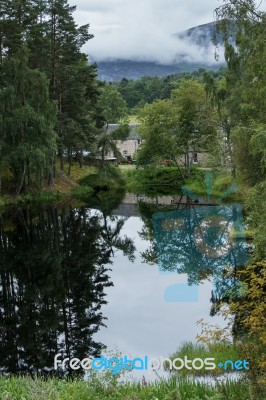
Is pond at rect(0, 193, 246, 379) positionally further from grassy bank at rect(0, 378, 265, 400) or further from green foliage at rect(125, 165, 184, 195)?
green foliage at rect(125, 165, 184, 195)

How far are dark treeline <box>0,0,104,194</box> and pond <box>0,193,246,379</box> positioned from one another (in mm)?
4750

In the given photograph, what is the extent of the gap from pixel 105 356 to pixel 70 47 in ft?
109

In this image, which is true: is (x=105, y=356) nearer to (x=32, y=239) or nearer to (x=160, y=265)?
(x=160, y=265)

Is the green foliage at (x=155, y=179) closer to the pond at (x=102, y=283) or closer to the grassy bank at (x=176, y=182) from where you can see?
the grassy bank at (x=176, y=182)

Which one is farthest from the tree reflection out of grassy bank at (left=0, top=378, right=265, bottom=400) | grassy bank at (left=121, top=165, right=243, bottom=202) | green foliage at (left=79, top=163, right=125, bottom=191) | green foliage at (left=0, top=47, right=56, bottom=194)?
green foliage at (left=79, top=163, right=125, bottom=191)

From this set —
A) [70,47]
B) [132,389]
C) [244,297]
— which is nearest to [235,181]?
[70,47]

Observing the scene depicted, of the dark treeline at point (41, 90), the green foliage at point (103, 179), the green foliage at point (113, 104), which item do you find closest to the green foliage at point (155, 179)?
the green foliage at point (103, 179)

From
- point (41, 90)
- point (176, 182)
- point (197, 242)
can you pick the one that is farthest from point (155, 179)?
point (197, 242)

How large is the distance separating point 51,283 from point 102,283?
171cm

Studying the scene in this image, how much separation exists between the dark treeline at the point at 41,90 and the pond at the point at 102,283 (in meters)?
4.75

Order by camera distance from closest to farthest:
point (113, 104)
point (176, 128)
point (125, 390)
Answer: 1. point (125, 390)
2. point (176, 128)
3. point (113, 104)

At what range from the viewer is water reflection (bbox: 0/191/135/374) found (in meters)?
12.0

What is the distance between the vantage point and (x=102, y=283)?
17.6 m

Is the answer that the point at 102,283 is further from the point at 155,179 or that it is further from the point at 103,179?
the point at 155,179
